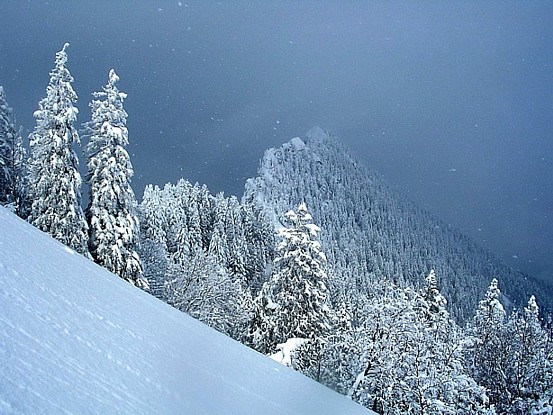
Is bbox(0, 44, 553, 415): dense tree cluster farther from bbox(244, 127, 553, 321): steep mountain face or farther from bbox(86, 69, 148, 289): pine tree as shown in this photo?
bbox(244, 127, 553, 321): steep mountain face

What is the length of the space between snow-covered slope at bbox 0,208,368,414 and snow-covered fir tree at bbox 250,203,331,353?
14.5 meters

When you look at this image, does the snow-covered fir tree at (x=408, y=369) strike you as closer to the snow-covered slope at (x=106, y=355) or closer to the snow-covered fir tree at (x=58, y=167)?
the snow-covered slope at (x=106, y=355)

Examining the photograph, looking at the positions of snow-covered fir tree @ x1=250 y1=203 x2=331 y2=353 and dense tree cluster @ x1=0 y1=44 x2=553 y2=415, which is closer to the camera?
dense tree cluster @ x1=0 y1=44 x2=553 y2=415

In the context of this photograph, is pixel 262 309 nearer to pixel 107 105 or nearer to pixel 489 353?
pixel 489 353

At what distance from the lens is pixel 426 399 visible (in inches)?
430

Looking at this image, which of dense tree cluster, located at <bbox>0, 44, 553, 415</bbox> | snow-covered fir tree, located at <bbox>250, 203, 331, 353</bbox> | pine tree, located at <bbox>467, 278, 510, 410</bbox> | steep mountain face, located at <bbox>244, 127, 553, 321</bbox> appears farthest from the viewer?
steep mountain face, located at <bbox>244, 127, 553, 321</bbox>

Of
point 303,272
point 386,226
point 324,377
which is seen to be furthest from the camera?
point 386,226

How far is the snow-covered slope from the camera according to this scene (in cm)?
214

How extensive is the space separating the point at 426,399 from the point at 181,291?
17.2 meters

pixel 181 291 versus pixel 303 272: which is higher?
pixel 303 272

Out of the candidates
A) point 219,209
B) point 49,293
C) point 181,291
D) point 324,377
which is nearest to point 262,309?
point 181,291

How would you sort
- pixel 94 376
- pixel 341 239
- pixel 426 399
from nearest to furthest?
pixel 94 376 → pixel 426 399 → pixel 341 239

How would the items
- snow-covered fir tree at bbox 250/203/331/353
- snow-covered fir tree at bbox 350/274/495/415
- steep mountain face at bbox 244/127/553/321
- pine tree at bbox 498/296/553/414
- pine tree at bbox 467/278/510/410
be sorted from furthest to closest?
steep mountain face at bbox 244/127/553/321
snow-covered fir tree at bbox 250/203/331/353
pine tree at bbox 467/278/510/410
pine tree at bbox 498/296/553/414
snow-covered fir tree at bbox 350/274/495/415

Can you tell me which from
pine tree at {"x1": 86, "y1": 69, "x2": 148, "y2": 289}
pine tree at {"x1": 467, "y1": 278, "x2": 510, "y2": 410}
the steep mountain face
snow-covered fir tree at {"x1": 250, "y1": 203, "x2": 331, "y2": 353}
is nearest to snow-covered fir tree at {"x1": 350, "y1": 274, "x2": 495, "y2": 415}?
pine tree at {"x1": 467, "y1": 278, "x2": 510, "y2": 410}
